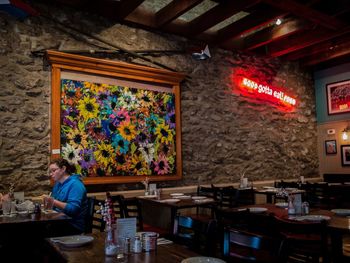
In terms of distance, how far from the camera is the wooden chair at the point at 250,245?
5.75 feet

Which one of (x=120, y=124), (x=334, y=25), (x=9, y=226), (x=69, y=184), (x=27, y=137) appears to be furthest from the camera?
(x=334, y=25)

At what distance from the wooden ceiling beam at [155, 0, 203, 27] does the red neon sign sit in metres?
2.28

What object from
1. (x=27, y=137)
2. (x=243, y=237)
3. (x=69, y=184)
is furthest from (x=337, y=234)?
(x=27, y=137)

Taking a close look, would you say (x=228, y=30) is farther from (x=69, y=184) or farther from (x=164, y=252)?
(x=164, y=252)

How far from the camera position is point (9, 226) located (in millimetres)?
2895

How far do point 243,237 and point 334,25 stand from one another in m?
5.38

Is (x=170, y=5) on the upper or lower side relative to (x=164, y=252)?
upper

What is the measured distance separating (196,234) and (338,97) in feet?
23.0

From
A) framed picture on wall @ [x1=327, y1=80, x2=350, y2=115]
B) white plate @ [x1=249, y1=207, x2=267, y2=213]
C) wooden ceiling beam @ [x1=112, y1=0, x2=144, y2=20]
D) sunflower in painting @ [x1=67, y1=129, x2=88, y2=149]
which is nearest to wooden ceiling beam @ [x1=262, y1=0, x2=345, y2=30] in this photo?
wooden ceiling beam @ [x1=112, y1=0, x2=144, y2=20]

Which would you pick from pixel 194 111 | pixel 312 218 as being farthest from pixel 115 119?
pixel 312 218

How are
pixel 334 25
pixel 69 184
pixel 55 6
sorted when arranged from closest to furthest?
1. pixel 69 184
2. pixel 55 6
3. pixel 334 25

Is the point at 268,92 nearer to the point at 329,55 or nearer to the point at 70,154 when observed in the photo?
the point at 329,55

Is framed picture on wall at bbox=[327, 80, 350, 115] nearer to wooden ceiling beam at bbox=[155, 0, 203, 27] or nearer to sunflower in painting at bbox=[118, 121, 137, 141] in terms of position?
wooden ceiling beam at bbox=[155, 0, 203, 27]

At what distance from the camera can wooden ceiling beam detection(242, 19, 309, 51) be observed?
6.32 meters
